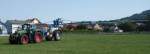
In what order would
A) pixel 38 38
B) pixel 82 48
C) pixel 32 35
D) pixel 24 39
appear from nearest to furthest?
pixel 82 48 < pixel 24 39 < pixel 32 35 < pixel 38 38

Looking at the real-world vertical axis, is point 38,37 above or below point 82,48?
above

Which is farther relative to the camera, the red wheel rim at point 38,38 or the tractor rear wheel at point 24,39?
the red wheel rim at point 38,38

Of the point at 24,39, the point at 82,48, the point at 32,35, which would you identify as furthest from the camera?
the point at 32,35

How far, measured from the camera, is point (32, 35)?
30031 millimetres

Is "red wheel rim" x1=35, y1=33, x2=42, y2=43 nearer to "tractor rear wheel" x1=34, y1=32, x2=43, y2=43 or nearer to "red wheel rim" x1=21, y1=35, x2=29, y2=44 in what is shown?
"tractor rear wheel" x1=34, y1=32, x2=43, y2=43

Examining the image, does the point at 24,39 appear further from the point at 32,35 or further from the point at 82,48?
the point at 82,48

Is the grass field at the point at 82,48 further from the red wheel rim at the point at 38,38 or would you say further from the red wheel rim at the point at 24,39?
the red wheel rim at the point at 38,38

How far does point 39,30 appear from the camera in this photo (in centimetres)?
3134

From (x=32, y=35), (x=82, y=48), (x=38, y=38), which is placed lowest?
(x=82, y=48)

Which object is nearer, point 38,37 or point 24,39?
point 24,39

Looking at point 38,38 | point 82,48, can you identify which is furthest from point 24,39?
point 82,48

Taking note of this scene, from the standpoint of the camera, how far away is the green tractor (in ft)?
94.6

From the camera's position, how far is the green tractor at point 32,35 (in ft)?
94.6

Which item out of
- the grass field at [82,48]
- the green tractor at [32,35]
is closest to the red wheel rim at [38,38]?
the green tractor at [32,35]
